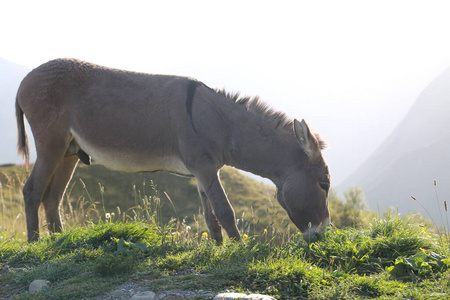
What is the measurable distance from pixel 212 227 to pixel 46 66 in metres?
3.41

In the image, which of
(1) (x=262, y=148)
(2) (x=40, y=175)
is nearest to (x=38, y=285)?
(2) (x=40, y=175)

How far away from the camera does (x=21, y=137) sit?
662 centimetres

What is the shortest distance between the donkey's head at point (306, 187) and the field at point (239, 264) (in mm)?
280

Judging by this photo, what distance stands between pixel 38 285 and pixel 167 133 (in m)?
2.47

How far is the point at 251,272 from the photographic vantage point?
360 centimetres

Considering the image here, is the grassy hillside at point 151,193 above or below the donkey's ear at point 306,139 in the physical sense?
below

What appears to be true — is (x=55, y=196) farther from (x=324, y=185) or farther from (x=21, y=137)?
(x=324, y=185)

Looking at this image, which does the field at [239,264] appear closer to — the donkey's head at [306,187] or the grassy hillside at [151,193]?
the donkey's head at [306,187]

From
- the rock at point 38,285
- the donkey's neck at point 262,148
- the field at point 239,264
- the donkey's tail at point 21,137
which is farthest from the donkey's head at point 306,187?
the donkey's tail at point 21,137

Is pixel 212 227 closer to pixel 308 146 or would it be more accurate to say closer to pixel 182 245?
pixel 182 245

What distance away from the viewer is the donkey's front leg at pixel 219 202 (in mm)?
4820

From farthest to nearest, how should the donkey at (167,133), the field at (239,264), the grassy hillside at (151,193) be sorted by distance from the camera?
1. the grassy hillside at (151,193)
2. the donkey at (167,133)
3. the field at (239,264)

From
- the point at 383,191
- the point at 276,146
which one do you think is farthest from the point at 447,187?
the point at 276,146

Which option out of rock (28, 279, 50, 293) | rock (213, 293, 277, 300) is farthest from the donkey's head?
rock (28, 279, 50, 293)
